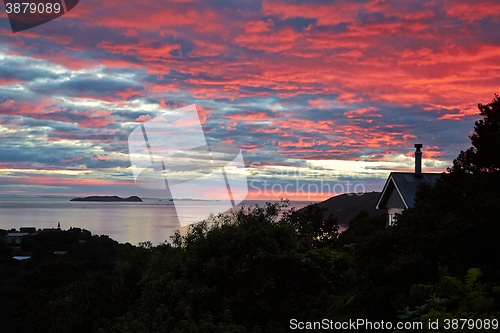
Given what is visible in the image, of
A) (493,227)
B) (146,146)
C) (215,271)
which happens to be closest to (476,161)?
(493,227)

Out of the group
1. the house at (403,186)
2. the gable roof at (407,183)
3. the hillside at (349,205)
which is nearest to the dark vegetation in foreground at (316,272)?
the gable roof at (407,183)

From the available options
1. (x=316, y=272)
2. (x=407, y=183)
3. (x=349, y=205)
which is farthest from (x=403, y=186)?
(x=349, y=205)

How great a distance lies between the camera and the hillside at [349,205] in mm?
55906

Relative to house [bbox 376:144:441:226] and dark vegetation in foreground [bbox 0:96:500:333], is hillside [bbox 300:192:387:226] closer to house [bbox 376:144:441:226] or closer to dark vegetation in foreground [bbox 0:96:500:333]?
house [bbox 376:144:441:226]

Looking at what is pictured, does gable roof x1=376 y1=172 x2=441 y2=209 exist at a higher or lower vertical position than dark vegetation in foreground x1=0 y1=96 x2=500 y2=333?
higher

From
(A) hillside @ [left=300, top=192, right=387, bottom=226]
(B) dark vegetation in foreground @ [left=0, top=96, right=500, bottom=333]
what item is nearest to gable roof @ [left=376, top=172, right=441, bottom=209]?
(B) dark vegetation in foreground @ [left=0, top=96, right=500, bottom=333]

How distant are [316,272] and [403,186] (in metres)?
9.49

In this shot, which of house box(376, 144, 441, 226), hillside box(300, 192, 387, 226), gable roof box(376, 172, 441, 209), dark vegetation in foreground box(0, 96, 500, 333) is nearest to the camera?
dark vegetation in foreground box(0, 96, 500, 333)

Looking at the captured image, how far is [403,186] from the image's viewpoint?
22.7 m

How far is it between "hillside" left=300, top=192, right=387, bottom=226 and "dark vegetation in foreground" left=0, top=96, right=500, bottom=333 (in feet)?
125

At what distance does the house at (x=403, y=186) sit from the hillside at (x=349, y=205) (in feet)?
98.1

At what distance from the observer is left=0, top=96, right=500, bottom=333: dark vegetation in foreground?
10.5 meters

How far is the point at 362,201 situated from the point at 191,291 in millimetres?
50250

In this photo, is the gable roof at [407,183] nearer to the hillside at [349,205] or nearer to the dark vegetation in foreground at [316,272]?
the dark vegetation in foreground at [316,272]
